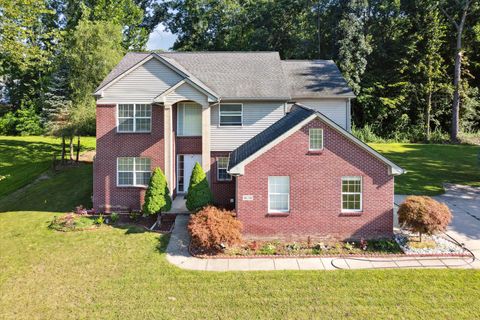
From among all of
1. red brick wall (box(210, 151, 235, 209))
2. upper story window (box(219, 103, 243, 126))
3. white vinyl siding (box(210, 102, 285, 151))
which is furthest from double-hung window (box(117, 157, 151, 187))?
upper story window (box(219, 103, 243, 126))

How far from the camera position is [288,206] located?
1594 centimetres

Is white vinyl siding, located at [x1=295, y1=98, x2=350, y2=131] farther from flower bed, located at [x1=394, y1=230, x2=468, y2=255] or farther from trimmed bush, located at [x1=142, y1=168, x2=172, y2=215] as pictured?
trimmed bush, located at [x1=142, y1=168, x2=172, y2=215]

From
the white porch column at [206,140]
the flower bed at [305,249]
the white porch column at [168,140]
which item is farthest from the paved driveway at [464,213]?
the white porch column at [168,140]

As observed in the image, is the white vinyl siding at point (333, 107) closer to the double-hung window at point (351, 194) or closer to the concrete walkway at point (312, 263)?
the double-hung window at point (351, 194)

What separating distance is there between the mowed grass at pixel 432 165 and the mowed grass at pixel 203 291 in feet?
42.7

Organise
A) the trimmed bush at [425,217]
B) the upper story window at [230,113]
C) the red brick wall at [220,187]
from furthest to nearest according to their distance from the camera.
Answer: the upper story window at [230,113], the red brick wall at [220,187], the trimmed bush at [425,217]

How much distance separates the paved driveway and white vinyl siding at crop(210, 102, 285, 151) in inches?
360

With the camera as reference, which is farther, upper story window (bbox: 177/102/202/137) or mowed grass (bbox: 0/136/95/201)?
mowed grass (bbox: 0/136/95/201)

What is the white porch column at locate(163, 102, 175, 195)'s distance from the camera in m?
19.4

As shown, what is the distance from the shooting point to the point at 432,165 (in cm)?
3095

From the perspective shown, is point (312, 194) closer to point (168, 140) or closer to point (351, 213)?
point (351, 213)

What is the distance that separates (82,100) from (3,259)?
2220 cm

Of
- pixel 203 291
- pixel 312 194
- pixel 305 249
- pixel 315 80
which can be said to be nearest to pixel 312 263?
pixel 305 249

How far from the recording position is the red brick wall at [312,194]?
51.4 feet
